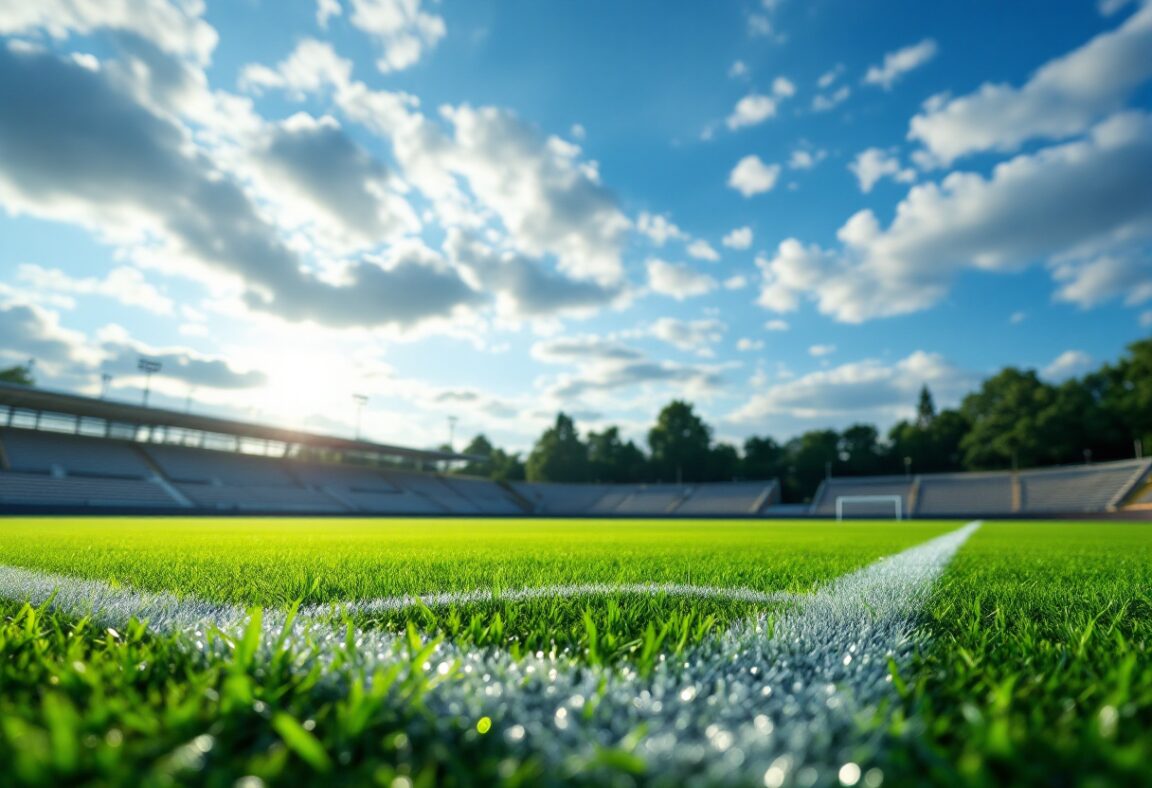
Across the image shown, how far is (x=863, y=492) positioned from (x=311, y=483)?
40.9 meters

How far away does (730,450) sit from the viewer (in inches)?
2638

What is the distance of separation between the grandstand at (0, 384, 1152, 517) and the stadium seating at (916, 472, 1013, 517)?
0.41ft

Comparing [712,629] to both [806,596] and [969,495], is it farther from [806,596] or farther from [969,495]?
[969,495]

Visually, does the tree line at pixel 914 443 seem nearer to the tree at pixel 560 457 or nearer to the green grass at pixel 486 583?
the tree at pixel 560 457

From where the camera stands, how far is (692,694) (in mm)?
1108

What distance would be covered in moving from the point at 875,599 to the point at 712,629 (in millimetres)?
1039

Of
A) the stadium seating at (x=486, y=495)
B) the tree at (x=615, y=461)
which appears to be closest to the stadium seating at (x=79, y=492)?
the stadium seating at (x=486, y=495)

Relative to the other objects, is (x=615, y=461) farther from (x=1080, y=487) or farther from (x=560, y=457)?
(x=1080, y=487)

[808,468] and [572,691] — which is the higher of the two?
[808,468]

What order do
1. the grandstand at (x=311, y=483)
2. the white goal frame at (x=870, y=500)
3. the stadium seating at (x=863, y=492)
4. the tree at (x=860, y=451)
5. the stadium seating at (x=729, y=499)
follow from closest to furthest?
1. the grandstand at (x=311, y=483)
2. the white goal frame at (x=870, y=500)
3. the stadium seating at (x=863, y=492)
4. the stadium seating at (x=729, y=499)
5. the tree at (x=860, y=451)

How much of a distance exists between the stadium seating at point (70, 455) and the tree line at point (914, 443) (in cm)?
2354

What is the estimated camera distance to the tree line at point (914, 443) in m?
49.9

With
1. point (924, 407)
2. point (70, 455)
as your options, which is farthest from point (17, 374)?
point (924, 407)

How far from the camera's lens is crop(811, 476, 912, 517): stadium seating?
146 feet
